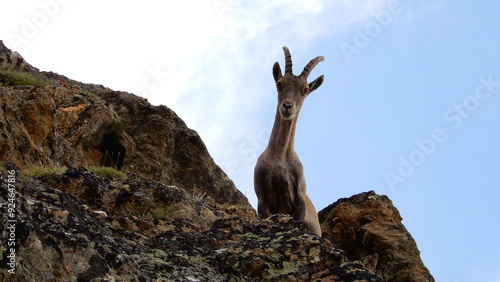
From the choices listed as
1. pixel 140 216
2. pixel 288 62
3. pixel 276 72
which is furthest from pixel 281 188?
pixel 140 216

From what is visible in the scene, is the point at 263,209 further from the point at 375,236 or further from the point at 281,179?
the point at 375,236

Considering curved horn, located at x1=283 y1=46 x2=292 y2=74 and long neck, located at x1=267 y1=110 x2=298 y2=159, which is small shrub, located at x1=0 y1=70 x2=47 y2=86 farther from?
long neck, located at x1=267 y1=110 x2=298 y2=159

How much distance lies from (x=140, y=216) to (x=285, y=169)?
14.2 feet

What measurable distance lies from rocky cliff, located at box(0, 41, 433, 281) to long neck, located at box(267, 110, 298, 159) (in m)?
2.32

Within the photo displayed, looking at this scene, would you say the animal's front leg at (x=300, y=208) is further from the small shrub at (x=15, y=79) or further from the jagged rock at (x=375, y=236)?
the small shrub at (x=15, y=79)

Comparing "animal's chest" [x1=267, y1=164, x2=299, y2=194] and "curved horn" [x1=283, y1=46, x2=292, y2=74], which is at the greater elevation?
"curved horn" [x1=283, y1=46, x2=292, y2=74]

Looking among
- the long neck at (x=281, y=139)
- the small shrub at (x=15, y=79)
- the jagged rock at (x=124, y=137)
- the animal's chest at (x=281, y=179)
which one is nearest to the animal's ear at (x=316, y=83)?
the long neck at (x=281, y=139)

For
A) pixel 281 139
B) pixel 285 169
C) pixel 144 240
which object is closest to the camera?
pixel 144 240

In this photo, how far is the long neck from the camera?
11.9 meters

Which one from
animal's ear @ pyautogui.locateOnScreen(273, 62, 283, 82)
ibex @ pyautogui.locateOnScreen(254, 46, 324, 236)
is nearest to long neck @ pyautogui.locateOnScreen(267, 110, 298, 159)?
ibex @ pyautogui.locateOnScreen(254, 46, 324, 236)

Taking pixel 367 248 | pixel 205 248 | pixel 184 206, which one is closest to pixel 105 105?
pixel 367 248

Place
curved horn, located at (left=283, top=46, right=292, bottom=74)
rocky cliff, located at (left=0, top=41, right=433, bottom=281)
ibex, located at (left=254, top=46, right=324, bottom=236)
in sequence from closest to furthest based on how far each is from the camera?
rocky cliff, located at (left=0, top=41, right=433, bottom=281) < ibex, located at (left=254, top=46, right=324, bottom=236) < curved horn, located at (left=283, top=46, right=292, bottom=74)

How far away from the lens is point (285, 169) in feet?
38.4

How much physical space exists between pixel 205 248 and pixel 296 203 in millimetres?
4794
